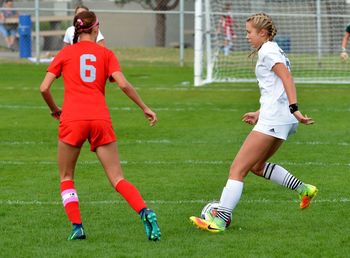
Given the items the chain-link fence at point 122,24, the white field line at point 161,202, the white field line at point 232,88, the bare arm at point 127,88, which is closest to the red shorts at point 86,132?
the bare arm at point 127,88

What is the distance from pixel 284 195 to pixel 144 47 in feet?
86.9

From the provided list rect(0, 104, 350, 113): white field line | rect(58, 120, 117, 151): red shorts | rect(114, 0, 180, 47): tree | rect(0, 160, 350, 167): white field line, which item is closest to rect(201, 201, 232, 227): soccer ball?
rect(58, 120, 117, 151): red shorts

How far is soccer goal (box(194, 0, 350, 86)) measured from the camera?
25594 mm

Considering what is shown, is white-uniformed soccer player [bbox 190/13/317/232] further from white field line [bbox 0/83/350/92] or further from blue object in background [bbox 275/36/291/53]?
blue object in background [bbox 275/36/291/53]

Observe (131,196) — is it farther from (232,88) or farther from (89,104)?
(232,88)

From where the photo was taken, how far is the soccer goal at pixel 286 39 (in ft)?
84.0

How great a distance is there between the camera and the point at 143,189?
1095cm

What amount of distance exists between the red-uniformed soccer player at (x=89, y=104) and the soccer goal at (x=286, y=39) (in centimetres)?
1562

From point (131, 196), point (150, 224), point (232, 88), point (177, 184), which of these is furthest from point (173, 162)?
point (232, 88)

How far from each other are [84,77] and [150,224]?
128 cm

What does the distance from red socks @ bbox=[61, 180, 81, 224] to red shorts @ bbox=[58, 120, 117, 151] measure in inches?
16.3

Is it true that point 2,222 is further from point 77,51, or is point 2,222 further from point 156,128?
point 156,128

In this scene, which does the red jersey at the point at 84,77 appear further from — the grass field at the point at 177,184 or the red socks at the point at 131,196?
the grass field at the point at 177,184

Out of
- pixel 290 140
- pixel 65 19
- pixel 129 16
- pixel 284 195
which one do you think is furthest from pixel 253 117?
pixel 129 16
